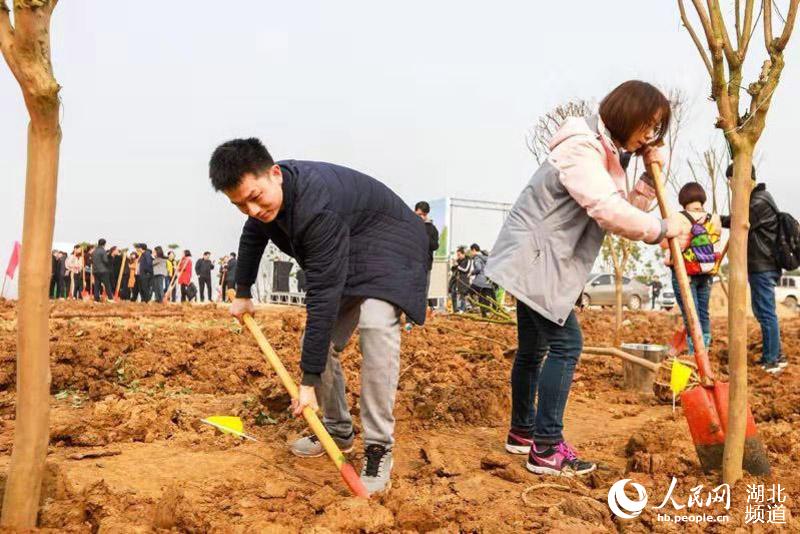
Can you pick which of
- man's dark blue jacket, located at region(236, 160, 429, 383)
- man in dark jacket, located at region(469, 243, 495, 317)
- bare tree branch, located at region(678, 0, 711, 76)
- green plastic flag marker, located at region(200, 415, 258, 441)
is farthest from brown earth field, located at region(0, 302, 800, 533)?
man in dark jacket, located at region(469, 243, 495, 317)

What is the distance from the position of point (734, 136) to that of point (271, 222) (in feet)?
6.23

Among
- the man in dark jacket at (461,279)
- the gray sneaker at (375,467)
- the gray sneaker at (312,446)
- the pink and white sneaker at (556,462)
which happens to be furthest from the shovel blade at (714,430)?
the man in dark jacket at (461,279)

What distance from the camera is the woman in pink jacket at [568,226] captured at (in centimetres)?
305

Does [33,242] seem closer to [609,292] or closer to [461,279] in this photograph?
[461,279]

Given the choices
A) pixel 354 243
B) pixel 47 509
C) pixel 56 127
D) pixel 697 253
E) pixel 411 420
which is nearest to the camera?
pixel 56 127

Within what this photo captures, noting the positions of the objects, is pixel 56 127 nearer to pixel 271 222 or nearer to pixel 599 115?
pixel 271 222

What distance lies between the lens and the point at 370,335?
302 centimetres

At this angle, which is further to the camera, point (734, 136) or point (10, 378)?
point (10, 378)

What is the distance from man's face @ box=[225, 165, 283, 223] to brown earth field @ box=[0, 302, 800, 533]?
3.61 feet

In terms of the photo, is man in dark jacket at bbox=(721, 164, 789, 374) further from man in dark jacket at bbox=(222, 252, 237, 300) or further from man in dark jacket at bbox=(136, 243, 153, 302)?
man in dark jacket at bbox=(222, 252, 237, 300)

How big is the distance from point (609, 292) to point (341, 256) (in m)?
24.4

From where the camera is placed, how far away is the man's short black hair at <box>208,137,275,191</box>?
8.68 ft

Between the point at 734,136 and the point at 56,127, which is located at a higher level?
the point at 734,136

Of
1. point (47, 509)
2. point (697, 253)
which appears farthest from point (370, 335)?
point (697, 253)
